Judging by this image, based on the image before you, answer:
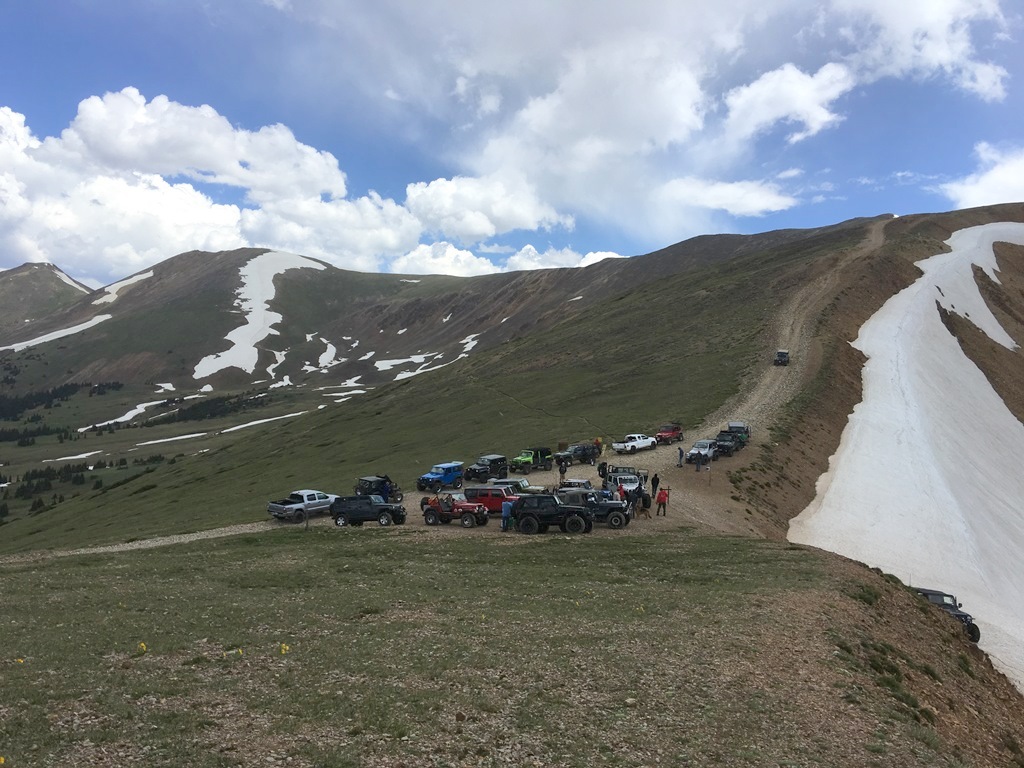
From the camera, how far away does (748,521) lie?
34.5m

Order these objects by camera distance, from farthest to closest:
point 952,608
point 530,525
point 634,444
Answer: point 634,444 → point 530,525 → point 952,608

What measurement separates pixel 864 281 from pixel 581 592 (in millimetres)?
90423

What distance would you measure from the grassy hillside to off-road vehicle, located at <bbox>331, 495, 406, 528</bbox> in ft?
30.0

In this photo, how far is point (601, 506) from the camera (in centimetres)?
3097

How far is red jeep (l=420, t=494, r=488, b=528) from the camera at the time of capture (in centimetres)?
3185

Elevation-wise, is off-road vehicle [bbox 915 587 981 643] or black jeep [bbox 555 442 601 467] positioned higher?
black jeep [bbox 555 442 601 467]

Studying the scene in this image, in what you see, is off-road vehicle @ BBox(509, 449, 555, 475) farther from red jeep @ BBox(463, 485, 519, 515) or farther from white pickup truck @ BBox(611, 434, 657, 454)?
red jeep @ BBox(463, 485, 519, 515)

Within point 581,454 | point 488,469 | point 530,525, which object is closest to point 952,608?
point 530,525

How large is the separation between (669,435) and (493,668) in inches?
1509

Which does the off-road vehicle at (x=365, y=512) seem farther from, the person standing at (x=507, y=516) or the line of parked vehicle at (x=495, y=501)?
the person standing at (x=507, y=516)

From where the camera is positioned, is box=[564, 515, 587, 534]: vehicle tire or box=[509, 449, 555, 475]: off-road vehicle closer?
box=[564, 515, 587, 534]: vehicle tire

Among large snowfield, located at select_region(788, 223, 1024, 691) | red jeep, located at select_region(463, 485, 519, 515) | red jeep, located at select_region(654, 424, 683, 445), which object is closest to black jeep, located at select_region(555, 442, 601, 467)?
→ red jeep, located at select_region(654, 424, 683, 445)

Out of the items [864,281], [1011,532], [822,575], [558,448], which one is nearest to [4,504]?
[558,448]

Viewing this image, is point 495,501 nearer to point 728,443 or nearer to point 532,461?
point 532,461
